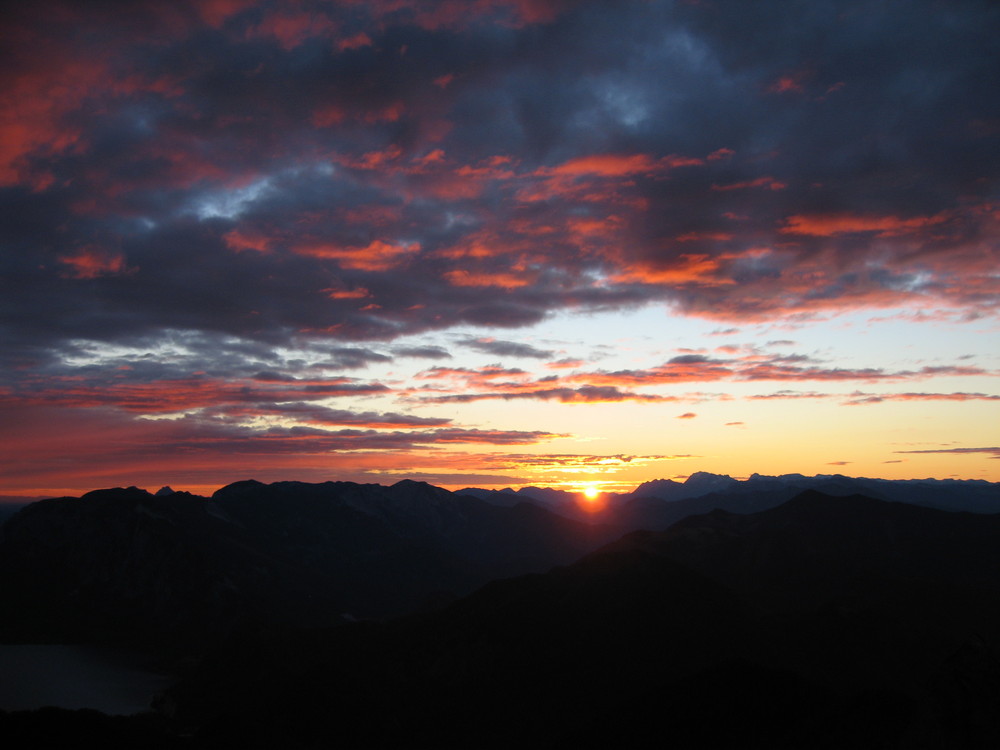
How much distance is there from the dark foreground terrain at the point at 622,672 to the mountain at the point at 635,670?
0.27 m

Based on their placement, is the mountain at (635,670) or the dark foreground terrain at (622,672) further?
the dark foreground terrain at (622,672)

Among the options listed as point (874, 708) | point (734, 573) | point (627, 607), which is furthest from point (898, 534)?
point (874, 708)

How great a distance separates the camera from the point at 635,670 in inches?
3733

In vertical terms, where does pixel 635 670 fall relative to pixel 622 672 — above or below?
above

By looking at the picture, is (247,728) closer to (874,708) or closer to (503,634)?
(503,634)

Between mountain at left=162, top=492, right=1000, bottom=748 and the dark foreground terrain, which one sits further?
the dark foreground terrain

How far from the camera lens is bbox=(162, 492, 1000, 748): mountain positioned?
179ft

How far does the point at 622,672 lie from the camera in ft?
312

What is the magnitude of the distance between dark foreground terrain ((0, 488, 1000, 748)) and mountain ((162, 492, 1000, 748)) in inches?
10.4

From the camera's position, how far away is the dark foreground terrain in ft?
184

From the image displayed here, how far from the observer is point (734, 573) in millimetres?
162000

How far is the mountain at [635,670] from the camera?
54666mm

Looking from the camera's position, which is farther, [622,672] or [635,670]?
[622,672]

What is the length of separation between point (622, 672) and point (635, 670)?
1.90 meters
